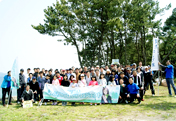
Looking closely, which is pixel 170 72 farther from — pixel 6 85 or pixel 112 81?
pixel 6 85

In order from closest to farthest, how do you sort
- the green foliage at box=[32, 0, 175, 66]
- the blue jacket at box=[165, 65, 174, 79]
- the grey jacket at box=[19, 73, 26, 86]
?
the grey jacket at box=[19, 73, 26, 86], the blue jacket at box=[165, 65, 174, 79], the green foliage at box=[32, 0, 175, 66]

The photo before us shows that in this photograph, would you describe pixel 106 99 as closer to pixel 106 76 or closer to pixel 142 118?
pixel 106 76

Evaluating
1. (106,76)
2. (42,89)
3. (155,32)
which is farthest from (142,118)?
(155,32)

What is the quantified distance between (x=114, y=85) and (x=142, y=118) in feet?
9.93

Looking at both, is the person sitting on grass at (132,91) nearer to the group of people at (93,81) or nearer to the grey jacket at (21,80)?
the group of people at (93,81)

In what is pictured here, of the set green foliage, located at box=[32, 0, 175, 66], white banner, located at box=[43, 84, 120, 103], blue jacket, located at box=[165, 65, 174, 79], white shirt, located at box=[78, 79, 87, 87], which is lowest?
white banner, located at box=[43, 84, 120, 103]

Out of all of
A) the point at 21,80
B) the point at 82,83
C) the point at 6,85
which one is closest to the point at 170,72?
the point at 82,83

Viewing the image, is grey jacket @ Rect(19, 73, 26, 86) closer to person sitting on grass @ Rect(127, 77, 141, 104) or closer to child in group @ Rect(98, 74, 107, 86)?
child in group @ Rect(98, 74, 107, 86)

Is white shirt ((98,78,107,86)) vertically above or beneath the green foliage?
beneath

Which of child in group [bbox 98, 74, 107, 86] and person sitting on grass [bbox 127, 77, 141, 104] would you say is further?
child in group [bbox 98, 74, 107, 86]

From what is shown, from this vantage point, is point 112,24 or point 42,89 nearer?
point 42,89

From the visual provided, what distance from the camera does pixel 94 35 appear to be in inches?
925

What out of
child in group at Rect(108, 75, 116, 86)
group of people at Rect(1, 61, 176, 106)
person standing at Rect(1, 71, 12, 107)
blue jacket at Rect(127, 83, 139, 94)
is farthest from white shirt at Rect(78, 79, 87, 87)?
person standing at Rect(1, 71, 12, 107)

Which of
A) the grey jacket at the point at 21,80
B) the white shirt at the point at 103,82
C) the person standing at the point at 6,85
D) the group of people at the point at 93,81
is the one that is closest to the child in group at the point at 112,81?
the group of people at the point at 93,81
